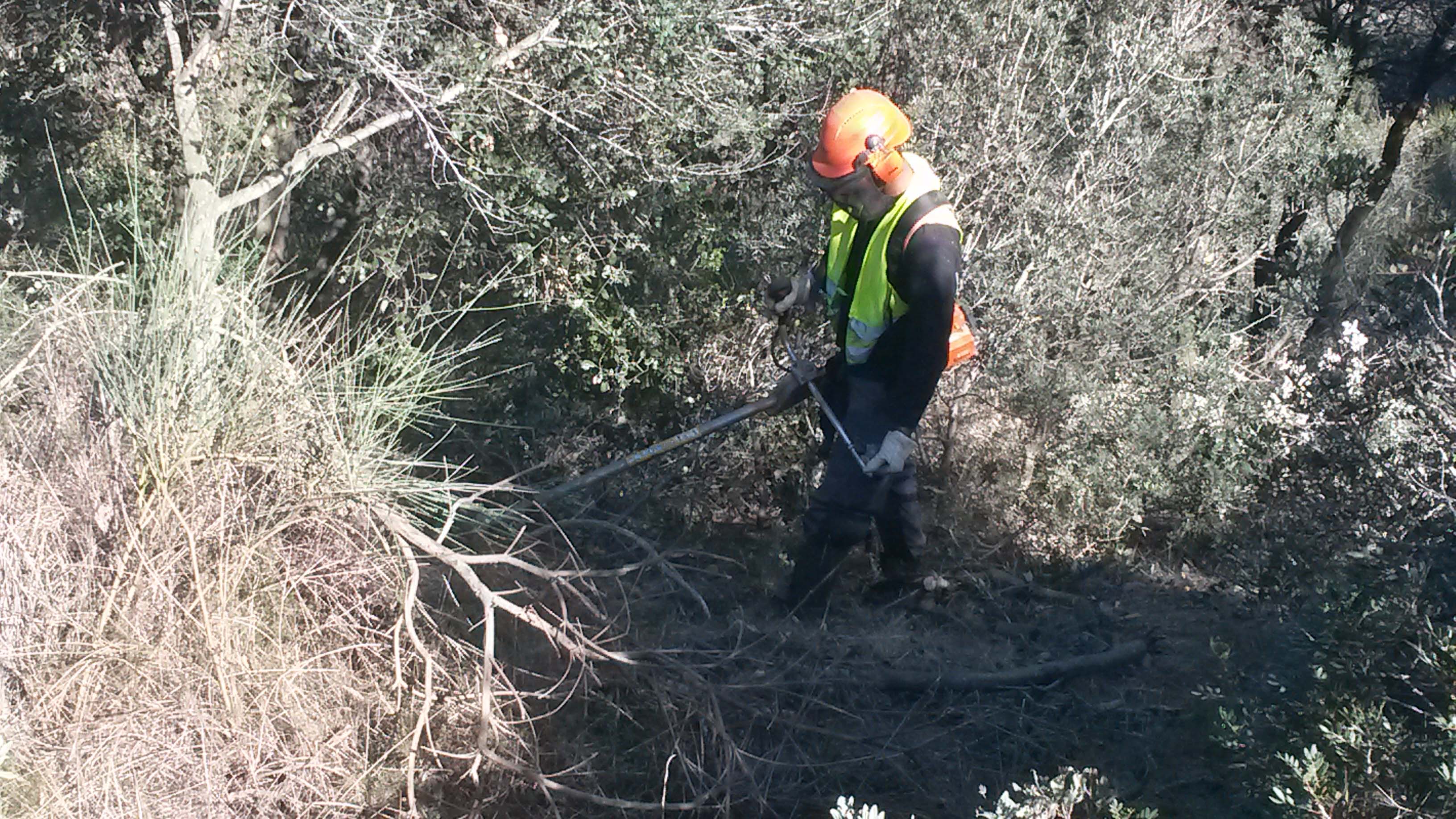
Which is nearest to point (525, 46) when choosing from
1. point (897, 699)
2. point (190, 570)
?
point (190, 570)

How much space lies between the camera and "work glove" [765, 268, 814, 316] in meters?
4.84

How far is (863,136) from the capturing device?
4234 mm

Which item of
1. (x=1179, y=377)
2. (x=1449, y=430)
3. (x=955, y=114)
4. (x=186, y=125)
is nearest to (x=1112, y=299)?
(x=1179, y=377)

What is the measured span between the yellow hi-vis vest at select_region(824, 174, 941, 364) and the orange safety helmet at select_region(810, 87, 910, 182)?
0.46 feet

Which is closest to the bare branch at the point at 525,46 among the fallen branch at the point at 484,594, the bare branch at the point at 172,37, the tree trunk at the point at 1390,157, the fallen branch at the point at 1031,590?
the bare branch at the point at 172,37

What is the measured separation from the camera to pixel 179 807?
325 centimetres

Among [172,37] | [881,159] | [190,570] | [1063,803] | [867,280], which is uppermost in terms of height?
[881,159]

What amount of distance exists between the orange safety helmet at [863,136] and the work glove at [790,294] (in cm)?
61

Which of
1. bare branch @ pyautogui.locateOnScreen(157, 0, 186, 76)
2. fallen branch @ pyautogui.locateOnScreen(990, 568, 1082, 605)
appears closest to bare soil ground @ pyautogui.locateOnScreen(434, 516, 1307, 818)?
fallen branch @ pyautogui.locateOnScreen(990, 568, 1082, 605)

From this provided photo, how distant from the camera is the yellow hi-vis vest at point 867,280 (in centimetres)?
439

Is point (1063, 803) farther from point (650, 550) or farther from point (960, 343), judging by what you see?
point (650, 550)

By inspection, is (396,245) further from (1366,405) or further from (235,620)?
(1366,405)

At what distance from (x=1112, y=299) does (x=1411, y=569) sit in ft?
9.53

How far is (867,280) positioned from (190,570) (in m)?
2.45
